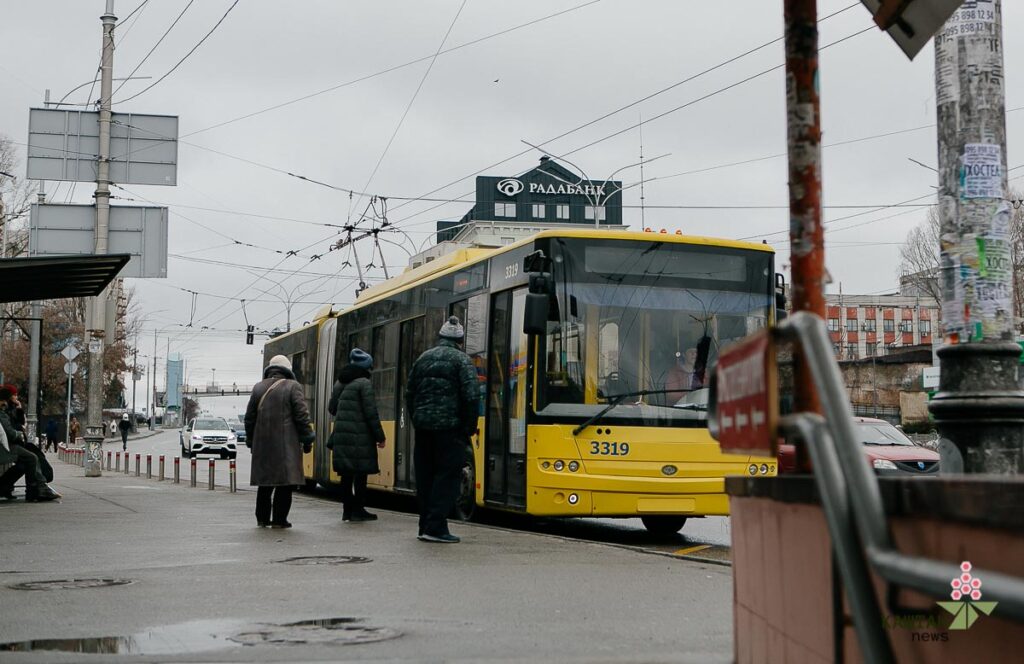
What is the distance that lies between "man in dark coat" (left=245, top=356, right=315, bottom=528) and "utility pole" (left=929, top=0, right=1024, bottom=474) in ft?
25.7

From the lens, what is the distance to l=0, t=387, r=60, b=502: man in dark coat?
17688 mm

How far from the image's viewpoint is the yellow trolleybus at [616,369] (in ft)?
41.7

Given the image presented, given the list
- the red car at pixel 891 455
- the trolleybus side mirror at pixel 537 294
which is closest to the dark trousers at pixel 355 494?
the trolleybus side mirror at pixel 537 294

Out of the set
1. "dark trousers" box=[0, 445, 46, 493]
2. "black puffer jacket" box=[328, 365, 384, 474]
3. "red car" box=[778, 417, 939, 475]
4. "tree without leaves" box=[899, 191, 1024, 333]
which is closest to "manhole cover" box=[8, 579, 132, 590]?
"black puffer jacket" box=[328, 365, 384, 474]

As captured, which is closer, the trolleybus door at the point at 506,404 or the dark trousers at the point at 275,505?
the trolleybus door at the point at 506,404

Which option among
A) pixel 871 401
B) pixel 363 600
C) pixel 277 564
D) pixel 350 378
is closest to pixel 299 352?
pixel 350 378

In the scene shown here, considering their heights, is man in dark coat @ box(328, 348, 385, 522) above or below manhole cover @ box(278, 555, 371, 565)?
above

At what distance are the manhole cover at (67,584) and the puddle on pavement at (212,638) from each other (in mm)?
1914

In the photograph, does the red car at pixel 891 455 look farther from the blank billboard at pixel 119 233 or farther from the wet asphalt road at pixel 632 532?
the blank billboard at pixel 119 233

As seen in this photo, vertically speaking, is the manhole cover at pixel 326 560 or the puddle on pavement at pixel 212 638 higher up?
the manhole cover at pixel 326 560

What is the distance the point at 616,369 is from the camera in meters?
12.9

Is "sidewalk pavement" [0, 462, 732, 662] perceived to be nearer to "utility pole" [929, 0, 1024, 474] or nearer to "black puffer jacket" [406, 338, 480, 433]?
"black puffer jacket" [406, 338, 480, 433]

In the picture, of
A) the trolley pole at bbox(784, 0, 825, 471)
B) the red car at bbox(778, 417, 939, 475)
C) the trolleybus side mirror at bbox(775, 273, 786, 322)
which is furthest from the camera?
the red car at bbox(778, 417, 939, 475)

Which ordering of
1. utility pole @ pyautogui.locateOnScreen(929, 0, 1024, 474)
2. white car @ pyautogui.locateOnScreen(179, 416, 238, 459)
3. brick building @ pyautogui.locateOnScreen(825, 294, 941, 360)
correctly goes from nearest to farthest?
utility pole @ pyautogui.locateOnScreen(929, 0, 1024, 474) → white car @ pyautogui.locateOnScreen(179, 416, 238, 459) → brick building @ pyautogui.locateOnScreen(825, 294, 941, 360)
